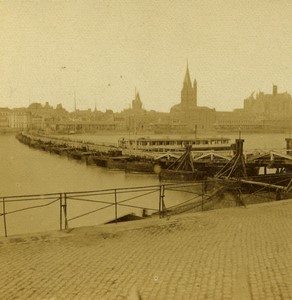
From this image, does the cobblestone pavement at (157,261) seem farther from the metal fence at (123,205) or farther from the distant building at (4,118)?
the distant building at (4,118)

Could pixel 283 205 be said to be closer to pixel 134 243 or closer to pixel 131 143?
pixel 134 243

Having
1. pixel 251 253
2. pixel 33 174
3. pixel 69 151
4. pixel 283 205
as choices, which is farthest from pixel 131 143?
pixel 251 253

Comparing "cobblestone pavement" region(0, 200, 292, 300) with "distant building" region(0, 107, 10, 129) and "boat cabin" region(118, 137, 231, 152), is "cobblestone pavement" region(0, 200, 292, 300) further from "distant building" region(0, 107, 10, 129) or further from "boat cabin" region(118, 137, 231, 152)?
"distant building" region(0, 107, 10, 129)

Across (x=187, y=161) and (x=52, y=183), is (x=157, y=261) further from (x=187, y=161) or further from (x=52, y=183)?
(x=52, y=183)

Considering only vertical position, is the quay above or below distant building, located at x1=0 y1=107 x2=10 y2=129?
below

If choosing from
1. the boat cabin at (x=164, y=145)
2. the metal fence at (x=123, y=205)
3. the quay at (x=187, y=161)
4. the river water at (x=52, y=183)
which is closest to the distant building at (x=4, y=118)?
the river water at (x=52, y=183)

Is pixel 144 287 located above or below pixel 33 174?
above

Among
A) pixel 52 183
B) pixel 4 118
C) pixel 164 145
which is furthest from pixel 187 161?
pixel 4 118

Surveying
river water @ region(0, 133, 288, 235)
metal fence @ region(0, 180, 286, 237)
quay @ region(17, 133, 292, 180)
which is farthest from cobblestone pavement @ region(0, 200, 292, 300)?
quay @ region(17, 133, 292, 180)

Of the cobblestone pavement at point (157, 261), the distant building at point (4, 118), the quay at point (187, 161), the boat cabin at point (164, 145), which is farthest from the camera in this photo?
the distant building at point (4, 118)
